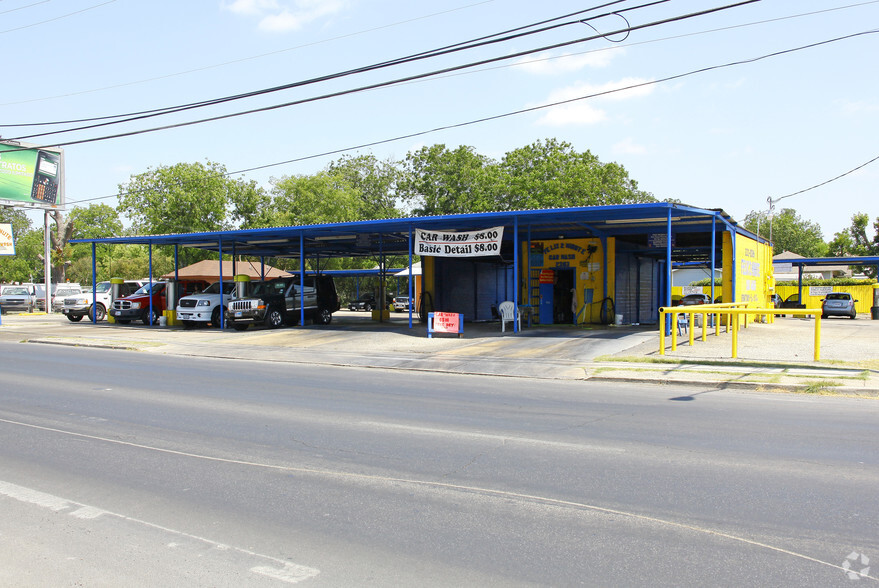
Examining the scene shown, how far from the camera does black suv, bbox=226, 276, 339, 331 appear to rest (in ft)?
78.7

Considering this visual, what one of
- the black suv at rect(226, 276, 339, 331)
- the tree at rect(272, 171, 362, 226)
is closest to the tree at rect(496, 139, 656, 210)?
the tree at rect(272, 171, 362, 226)

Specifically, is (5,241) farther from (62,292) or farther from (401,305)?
(401,305)

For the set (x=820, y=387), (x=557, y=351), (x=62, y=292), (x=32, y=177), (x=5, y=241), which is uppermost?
(x=32, y=177)

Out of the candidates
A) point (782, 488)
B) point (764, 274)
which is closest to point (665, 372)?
point (782, 488)

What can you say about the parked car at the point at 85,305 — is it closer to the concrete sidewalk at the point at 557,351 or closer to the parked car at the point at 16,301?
the concrete sidewalk at the point at 557,351

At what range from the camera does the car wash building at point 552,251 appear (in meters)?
21.8

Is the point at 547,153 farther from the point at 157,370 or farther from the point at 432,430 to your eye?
the point at 432,430

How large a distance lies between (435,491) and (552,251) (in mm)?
21891

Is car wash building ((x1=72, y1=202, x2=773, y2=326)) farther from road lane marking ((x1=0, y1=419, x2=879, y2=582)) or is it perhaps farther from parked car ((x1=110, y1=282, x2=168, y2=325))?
road lane marking ((x1=0, y1=419, x2=879, y2=582))

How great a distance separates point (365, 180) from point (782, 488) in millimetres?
62044

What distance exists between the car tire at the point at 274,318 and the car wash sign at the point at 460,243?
615 centimetres

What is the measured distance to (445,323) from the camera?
69.9ft

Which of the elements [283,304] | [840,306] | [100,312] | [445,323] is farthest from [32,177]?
[840,306]

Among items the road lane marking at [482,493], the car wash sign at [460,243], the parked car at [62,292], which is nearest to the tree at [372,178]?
the parked car at [62,292]
